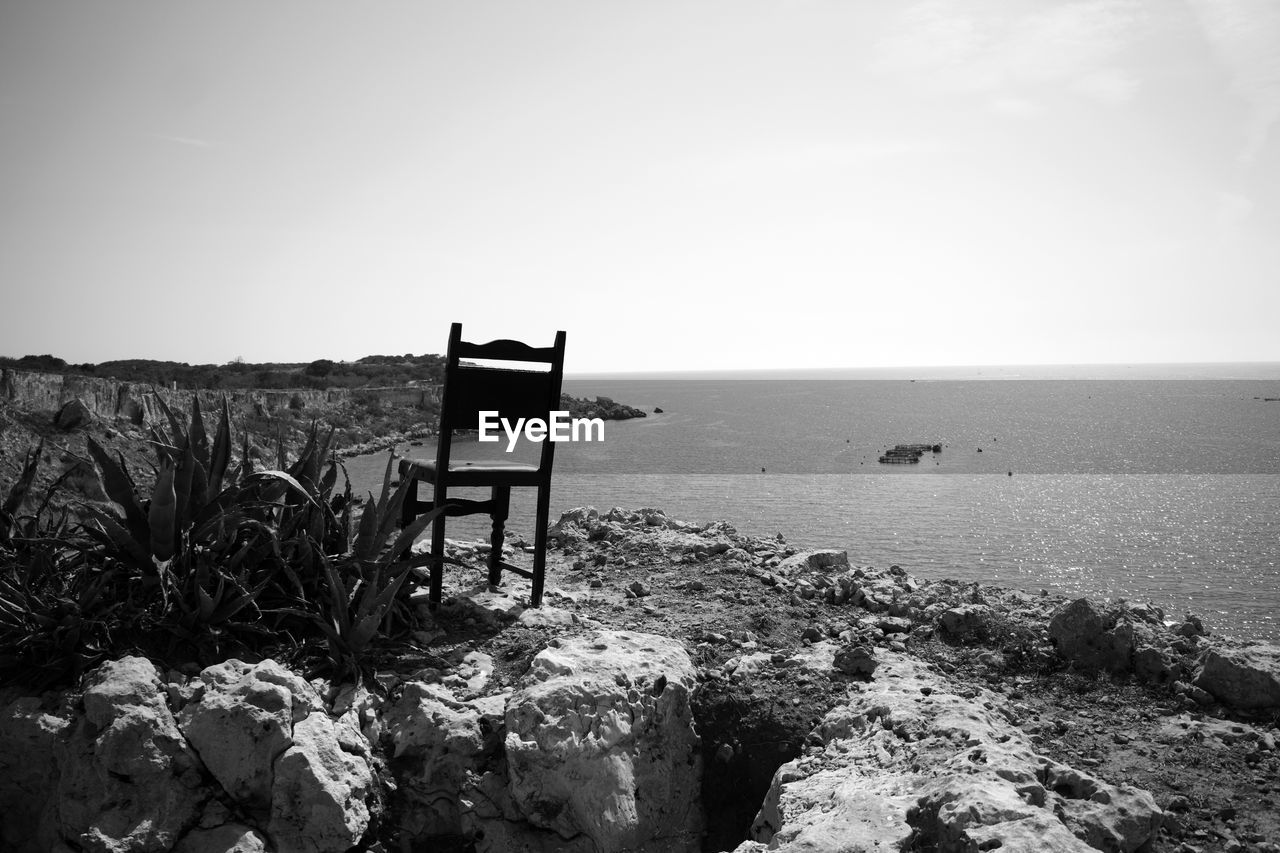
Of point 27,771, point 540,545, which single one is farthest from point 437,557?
point 27,771

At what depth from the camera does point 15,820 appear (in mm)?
3906

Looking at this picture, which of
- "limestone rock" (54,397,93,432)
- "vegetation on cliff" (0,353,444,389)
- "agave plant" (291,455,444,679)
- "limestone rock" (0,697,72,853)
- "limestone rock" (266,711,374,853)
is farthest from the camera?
"vegetation on cliff" (0,353,444,389)

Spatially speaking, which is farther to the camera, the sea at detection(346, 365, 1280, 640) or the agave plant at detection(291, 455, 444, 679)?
the sea at detection(346, 365, 1280, 640)

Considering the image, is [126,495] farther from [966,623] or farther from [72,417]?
[72,417]

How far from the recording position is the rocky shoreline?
3373mm

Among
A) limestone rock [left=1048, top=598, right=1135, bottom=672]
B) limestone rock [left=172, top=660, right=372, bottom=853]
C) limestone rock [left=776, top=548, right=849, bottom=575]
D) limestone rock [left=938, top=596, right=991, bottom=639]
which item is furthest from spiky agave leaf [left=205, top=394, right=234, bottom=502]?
limestone rock [left=1048, top=598, right=1135, bottom=672]

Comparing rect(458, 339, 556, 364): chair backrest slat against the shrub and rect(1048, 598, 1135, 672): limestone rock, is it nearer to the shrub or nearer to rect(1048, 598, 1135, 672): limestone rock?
the shrub

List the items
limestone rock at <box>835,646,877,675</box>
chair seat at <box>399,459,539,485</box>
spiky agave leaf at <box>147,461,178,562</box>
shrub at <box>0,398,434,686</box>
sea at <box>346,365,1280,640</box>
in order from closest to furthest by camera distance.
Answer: shrub at <box>0,398,434,686</box> → spiky agave leaf at <box>147,461,178,562</box> → limestone rock at <box>835,646,877,675</box> → chair seat at <box>399,459,539,485</box> → sea at <box>346,365,1280,640</box>

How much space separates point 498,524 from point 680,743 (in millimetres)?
2106

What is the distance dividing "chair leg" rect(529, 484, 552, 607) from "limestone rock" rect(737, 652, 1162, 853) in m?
2.21

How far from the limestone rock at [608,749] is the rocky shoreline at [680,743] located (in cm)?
1

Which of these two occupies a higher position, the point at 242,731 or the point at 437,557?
the point at 437,557

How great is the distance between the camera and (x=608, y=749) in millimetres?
4211

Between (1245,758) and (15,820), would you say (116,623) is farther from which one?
(1245,758)
